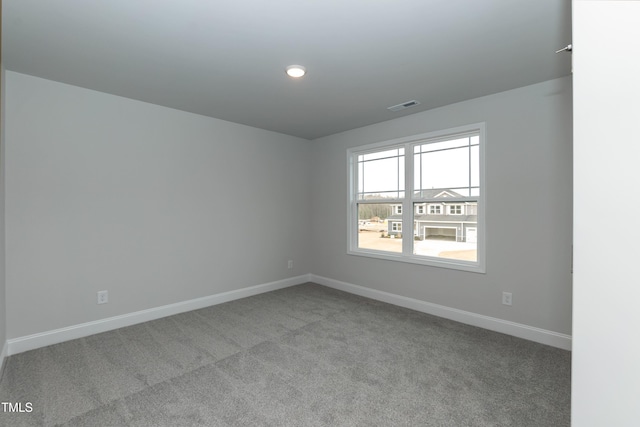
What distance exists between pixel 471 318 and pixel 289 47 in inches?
129

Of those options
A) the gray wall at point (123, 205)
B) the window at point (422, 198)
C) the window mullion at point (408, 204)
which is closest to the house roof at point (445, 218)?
the window at point (422, 198)

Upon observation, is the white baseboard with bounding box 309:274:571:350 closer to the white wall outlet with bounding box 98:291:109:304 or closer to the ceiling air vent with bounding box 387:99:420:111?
the ceiling air vent with bounding box 387:99:420:111

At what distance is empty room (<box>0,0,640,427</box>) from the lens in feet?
3.15

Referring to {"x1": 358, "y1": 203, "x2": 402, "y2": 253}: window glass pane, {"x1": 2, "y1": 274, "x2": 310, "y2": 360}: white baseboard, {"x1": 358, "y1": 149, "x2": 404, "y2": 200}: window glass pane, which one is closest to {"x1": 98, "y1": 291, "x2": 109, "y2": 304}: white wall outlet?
{"x1": 2, "y1": 274, "x2": 310, "y2": 360}: white baseboard

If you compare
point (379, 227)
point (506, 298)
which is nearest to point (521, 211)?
point (506, 298)

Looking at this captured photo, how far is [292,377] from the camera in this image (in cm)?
234

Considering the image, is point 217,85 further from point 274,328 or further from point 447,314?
point 447,314

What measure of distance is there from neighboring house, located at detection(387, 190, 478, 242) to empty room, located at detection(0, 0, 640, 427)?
26 mm

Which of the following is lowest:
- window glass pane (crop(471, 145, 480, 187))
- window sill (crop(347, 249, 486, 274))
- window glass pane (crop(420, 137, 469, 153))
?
window sill (crop(347, 249, 486, 274))

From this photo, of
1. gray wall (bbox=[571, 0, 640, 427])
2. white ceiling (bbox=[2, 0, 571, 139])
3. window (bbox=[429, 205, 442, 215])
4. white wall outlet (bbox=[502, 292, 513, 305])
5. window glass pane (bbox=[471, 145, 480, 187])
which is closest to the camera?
gray wall (bbox=[571, 0, 640, 427])

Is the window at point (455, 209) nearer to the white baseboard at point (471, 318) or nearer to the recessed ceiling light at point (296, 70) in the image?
the white baseboard at point (471, 318)

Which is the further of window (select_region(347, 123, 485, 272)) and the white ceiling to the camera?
window (select_region(347, 123, 485, 272))

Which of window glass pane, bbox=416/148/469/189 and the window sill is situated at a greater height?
window glass pane, bbox=416/148/469/189

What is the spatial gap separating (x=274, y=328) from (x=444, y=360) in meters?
1.70
